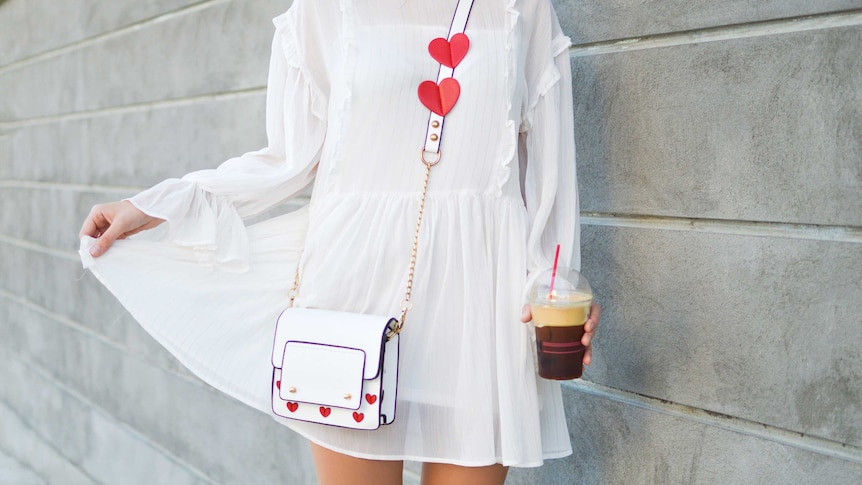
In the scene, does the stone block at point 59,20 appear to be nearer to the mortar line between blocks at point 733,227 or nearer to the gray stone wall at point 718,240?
the gray stone wall at point 718,240

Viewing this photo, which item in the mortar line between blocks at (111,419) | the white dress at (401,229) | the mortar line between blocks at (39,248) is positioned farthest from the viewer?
the mortar line between blocks at (39,248)

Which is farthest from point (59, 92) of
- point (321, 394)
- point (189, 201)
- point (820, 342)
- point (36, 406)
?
point (820, 342)

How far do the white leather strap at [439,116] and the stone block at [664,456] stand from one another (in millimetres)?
957

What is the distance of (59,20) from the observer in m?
5.50

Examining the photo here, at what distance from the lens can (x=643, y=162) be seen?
7.49 feet

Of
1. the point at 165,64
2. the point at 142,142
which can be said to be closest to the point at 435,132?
the point at 165,64

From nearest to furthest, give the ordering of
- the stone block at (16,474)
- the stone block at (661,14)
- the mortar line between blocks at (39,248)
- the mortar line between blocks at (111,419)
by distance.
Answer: the stone block at (661,14)
the mortar line between blocks at (111,419)
the mortar line between blocks at (39,248)
the stone block at (16,474)

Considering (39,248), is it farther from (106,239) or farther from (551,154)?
(551,154)

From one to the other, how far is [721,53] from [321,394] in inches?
48.9

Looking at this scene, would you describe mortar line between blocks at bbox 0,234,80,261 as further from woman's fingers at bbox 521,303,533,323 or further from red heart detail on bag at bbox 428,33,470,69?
woman's fingers at bbox 521,303,533,323

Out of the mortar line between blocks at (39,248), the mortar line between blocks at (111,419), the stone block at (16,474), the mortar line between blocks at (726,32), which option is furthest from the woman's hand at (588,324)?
the stone block at (16,474)

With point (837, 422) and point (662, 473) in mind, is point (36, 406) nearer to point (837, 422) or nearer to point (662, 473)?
point (662, 473)

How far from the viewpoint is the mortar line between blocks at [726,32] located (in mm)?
1894

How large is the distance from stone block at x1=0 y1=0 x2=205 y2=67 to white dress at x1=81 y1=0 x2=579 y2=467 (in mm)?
2417
